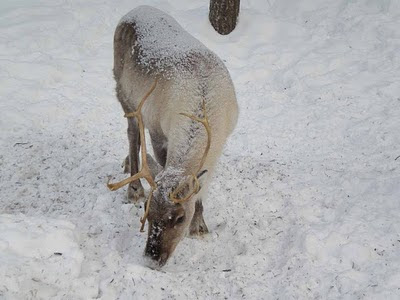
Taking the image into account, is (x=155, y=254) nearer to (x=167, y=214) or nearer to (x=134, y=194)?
(x=167, y=214)

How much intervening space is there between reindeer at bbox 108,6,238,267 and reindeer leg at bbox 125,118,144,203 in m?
0.01

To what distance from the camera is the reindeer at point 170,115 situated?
4086mm

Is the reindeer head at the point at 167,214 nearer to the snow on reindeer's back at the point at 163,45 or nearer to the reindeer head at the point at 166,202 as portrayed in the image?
the reindeer head at the point at 166,202

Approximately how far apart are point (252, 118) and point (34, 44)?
3.94 metres

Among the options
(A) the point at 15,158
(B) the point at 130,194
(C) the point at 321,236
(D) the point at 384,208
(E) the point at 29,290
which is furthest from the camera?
(A) the point at 15,158

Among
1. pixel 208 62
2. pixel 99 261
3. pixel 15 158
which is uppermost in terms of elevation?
pixel 208 62

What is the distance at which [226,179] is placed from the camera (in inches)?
231

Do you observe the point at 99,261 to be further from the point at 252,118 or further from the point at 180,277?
the point at 252,118

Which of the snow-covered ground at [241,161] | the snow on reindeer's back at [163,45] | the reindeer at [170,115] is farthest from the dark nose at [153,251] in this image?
the snow on reindeer's back at [163,45]

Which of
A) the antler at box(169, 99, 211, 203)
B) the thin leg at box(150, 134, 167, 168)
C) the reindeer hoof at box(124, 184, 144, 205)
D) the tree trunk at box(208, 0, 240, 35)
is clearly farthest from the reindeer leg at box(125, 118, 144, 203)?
the tree trunk at box(208, 0, 240, 35)

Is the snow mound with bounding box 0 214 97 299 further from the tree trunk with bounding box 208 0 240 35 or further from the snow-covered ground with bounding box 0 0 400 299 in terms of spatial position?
the tree trunk with bounding box 208 0 240 35

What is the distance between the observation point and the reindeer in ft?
13.4

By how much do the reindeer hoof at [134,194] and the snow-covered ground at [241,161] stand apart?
0.36ft

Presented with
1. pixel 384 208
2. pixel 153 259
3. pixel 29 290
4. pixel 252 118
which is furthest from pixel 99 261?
pixel 252 118
